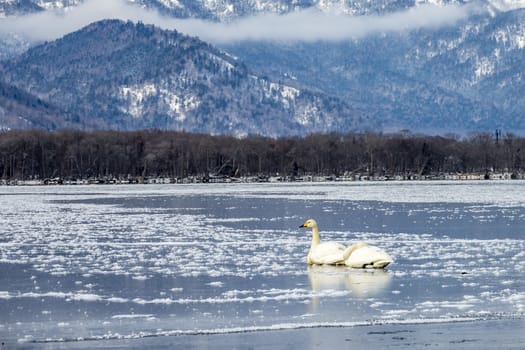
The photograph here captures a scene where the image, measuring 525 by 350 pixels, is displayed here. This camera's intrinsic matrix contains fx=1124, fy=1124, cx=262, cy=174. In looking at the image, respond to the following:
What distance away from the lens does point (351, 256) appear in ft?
89.4

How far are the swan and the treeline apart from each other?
127 meters

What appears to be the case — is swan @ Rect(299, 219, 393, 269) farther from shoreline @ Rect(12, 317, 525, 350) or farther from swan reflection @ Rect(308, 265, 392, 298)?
shoreline @ Rect(12, 317, 525, 350)

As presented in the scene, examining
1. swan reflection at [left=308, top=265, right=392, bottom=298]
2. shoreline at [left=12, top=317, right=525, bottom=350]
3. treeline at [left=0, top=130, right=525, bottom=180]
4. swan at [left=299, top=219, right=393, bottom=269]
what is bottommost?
shoreline at [left=12, top=317, right=525, bottom=350]

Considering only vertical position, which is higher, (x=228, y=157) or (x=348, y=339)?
(x=228, y=157)

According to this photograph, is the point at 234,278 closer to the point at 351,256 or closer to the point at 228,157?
the point at 351,256

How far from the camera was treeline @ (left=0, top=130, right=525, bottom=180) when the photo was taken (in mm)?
157625

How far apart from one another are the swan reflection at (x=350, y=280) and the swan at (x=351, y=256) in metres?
0.17

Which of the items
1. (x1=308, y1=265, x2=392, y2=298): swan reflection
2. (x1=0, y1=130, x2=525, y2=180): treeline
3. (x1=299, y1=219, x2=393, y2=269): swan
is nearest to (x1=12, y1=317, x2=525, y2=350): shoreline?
(x1=308, y1=265, x2=392, y2=298): swan reflection

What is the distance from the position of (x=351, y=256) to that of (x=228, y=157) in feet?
453

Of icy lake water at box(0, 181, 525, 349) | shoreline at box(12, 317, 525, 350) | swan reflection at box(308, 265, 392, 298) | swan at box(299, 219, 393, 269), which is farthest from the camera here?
swan at box(299, 219, 393, 269)

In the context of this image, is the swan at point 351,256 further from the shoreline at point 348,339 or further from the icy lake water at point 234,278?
the shoreline at point 348,339

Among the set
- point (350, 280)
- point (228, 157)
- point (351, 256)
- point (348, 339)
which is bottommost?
point (348, 339)

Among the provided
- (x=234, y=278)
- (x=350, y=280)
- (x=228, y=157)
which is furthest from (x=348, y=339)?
(x=228, y=157)

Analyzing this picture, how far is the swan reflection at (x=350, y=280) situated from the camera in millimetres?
23312
